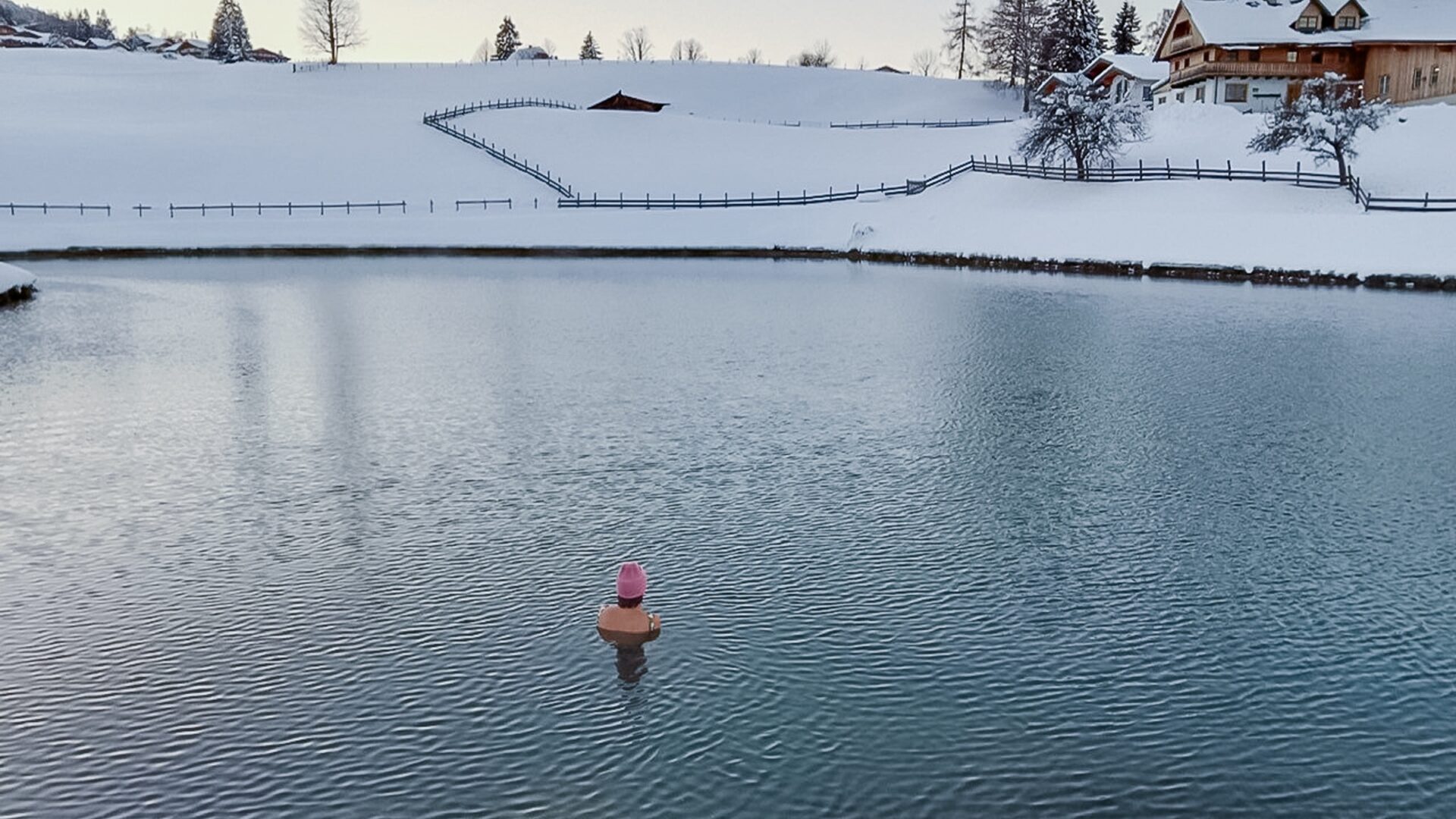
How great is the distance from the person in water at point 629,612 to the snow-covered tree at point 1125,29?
404ft

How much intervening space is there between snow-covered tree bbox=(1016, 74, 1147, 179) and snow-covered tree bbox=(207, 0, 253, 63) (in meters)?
113

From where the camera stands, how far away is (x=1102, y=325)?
1346 inches

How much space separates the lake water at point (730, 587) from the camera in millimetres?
8703

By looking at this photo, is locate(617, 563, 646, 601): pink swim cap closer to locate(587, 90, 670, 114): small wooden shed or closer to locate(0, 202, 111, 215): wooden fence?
locate(0, 202, 111, 215): wooden fence

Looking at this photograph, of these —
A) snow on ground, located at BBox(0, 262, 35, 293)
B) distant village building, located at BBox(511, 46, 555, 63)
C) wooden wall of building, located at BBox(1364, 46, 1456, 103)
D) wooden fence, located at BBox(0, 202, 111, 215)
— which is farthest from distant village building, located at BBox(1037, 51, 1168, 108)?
distant village building, located at BBox(511, 46, 555, 63)

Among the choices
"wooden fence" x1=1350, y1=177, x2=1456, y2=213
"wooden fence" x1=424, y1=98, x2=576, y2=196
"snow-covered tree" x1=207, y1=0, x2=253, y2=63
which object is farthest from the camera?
"snow-covered tree" x1=207, y1=0, x2=253, y2=63

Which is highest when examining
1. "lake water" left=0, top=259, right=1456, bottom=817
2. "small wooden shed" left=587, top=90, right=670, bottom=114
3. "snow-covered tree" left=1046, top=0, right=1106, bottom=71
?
"snow-covered tree" left=1046, top=0, right=1106, bottom=71

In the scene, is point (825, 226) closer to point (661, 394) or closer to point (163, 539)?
point (661, 394)

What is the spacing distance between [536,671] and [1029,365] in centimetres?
1915

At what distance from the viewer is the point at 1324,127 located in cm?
5869

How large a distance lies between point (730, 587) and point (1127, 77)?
88846 millimetres

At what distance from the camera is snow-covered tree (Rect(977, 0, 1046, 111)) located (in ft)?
392

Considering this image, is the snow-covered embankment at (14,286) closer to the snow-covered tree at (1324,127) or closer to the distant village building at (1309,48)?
the snow-covered tree at (1324,127)

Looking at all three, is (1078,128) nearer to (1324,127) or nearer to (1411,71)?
(1324,127)
